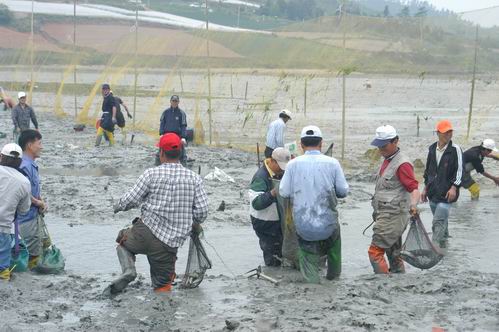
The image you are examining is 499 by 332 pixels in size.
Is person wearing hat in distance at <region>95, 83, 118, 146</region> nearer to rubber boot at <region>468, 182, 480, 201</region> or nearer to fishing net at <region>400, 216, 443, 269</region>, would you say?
rubber boot at <region>468, 182, 480, 201</region>

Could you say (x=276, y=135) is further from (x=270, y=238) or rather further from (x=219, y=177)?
(x=270, y=238)

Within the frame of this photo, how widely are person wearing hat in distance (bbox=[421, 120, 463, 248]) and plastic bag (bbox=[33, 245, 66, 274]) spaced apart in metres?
4.23

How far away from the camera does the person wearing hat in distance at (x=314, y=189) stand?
27.5ft

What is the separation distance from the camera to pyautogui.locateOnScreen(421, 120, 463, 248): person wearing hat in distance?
10.6 m

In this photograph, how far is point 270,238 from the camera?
384 inches

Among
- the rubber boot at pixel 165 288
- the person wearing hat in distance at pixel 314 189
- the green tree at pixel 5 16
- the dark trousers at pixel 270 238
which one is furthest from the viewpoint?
the green tree at pixel 5 16

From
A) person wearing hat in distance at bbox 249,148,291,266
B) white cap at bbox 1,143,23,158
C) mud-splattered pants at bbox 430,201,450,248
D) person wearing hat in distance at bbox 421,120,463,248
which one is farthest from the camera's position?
mud-splattered pants at bbox 430,201,450,248

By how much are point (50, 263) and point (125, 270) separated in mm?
1570

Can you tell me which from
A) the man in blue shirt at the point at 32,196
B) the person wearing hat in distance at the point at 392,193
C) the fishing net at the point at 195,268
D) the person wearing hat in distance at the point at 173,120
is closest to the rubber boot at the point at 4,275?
the man in blue shirt at the point at 32,196

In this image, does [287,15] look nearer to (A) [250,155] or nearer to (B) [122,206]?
(A) [250,155]

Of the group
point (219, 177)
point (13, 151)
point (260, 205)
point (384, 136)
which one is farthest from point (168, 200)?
point (219, 177)

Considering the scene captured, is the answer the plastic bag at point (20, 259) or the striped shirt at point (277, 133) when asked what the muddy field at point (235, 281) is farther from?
the striped shirt at point (277, 133)

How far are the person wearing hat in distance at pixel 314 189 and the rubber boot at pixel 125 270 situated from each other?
151 centimetres

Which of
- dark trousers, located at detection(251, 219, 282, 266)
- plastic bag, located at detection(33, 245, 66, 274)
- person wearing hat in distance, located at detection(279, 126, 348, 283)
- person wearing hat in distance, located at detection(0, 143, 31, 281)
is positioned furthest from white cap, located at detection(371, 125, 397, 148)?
plastic bag, located at detection(33, 245, 66, 274)
